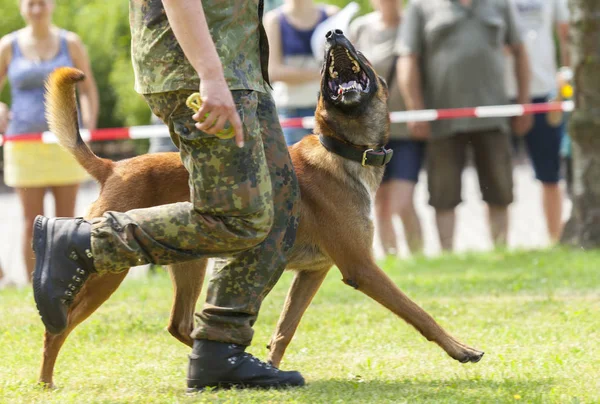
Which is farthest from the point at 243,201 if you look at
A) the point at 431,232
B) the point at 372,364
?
the point at 431,232

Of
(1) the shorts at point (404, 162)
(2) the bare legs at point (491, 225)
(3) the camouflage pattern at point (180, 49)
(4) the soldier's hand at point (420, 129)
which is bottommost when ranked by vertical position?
(2) the bare legs at point (491, 225)

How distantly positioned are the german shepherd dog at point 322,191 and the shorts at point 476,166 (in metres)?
3.81

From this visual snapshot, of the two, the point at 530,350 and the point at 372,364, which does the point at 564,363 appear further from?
the point at 372,364

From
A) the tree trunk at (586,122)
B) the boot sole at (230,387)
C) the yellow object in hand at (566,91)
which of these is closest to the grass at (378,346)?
the boot sole at (230,387)

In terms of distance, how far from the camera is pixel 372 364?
4812 mm

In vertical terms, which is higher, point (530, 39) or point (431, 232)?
point (530, 39)

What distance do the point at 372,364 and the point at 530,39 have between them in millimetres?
4989

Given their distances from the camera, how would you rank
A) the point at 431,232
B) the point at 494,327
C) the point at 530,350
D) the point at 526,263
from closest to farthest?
the point at 530,350, the point at 494,327, the point at 526,263, the point at 431,232

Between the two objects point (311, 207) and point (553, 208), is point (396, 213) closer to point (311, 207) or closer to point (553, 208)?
point (553, 208)

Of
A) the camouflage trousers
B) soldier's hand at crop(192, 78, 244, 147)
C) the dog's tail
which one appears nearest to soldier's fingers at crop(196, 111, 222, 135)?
soldier's hand at crop(192, 78, 244, 147)

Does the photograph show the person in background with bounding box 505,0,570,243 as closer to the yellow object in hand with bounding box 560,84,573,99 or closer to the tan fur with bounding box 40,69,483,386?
the yellow object in hand with bounding box 560,84,573,99

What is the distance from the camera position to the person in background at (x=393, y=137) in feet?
28.7

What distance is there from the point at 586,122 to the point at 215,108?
5.70 metres

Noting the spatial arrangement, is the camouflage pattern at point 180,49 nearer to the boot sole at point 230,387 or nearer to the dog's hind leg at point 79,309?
the dog's hind leg at point 79,309
